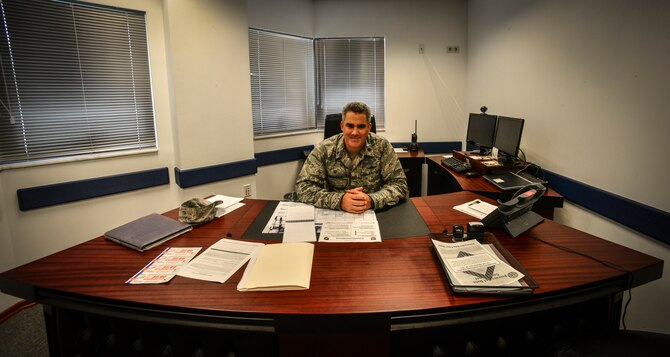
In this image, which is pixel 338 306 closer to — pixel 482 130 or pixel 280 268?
pixel 280 268

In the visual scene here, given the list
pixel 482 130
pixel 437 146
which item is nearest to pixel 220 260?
pixel 482 130

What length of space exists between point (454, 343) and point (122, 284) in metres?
1.17

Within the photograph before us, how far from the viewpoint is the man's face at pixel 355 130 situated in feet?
7.43

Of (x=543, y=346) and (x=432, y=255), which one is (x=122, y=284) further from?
(x=543, y=346)

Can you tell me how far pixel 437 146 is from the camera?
15.9 feet

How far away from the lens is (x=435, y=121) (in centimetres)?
479

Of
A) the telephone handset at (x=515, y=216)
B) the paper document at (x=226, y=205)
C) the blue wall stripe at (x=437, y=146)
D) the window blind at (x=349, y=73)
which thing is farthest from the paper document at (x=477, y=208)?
the window blind at (x=349, y=73)

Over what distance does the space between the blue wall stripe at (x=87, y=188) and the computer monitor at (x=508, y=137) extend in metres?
2.97

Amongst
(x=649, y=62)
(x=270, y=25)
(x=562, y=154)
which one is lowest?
(x=562, y=154)

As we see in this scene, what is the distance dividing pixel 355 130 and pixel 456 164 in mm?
1561

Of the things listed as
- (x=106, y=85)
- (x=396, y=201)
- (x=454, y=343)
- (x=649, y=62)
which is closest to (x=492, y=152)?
(x=649, y=62)

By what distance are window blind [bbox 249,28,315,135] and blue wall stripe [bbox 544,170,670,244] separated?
9.54 feet

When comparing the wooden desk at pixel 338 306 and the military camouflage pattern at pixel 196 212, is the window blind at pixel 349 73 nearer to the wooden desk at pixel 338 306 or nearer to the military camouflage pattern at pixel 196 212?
the military camouflage pattern at pixel 196 212

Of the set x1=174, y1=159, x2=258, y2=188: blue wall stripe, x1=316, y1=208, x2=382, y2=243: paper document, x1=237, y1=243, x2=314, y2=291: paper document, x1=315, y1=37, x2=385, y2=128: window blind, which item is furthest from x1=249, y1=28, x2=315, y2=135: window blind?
x1=237, y1=243, x2=314, y2=291: paper document
